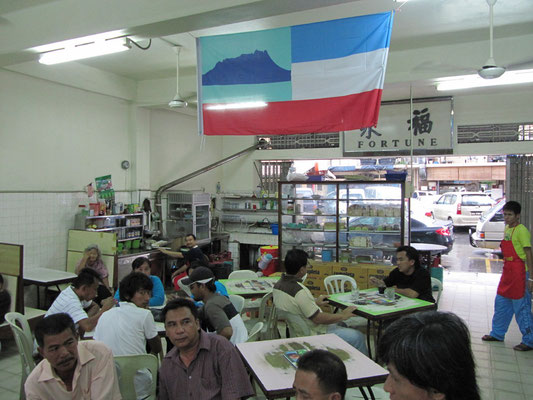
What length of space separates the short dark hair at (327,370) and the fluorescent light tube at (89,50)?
4062 mm

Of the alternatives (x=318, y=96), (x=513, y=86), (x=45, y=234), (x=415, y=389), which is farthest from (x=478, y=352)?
(x=45, y=234)

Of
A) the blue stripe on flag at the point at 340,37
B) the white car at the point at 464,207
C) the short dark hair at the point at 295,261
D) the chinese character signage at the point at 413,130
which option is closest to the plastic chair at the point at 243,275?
the short dark hair at the point at 295,261

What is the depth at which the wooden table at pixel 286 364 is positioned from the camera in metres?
2.52

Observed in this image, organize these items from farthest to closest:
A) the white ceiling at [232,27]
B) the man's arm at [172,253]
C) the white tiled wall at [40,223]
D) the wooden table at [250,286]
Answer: the man's arm at [172,253] → the white tiled wall at [40,223] → the wooden table at [250,286] → the white ceiling at [232,27]

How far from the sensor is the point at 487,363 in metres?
4.82

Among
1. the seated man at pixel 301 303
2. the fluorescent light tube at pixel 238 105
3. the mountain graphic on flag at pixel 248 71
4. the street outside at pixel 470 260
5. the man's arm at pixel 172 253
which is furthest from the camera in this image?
the street outside at pixel 470 260

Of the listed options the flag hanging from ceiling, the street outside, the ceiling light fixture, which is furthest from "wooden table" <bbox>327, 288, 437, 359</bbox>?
the street outside

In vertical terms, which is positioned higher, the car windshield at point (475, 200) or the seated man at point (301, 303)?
the car windshield at point (475, 200)

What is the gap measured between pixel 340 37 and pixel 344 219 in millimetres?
4088

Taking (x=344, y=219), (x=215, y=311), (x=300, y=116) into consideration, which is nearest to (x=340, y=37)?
(x=300, y=116)

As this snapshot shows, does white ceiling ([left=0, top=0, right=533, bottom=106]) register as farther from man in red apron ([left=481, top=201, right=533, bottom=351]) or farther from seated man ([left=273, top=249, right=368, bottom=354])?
seated man ([left=273, top=249, right=368, bottom=354])

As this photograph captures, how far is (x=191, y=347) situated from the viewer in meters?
2.43

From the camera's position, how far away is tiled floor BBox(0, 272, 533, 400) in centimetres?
409

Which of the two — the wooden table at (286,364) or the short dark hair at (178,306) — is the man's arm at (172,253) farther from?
the short dark hair at (178,306)
